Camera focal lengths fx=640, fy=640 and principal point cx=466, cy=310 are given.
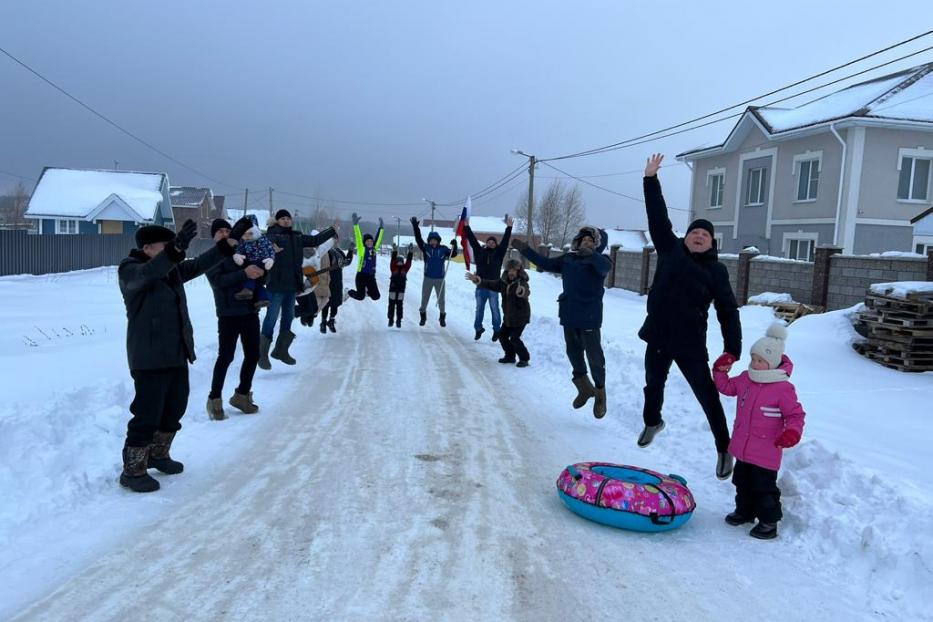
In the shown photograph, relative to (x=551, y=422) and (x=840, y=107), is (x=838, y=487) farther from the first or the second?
(x=840, y=107)

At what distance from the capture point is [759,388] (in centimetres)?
436

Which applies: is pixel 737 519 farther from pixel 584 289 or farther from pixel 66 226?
pixel 66 226

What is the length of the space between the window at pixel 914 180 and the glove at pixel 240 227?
23756 mm

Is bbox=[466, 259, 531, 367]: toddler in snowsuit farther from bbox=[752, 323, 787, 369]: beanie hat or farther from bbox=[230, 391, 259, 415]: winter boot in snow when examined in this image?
bbox=[752, 323, 787, 369]: beanie hat

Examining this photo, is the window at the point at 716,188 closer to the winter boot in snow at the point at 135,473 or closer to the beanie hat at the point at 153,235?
the beanie hat at the point at 153,235

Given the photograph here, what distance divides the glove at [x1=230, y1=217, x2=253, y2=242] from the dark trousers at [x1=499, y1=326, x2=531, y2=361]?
4.99 m

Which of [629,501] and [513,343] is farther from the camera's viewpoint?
[513,343]

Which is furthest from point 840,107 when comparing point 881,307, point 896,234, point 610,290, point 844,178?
point 881,307

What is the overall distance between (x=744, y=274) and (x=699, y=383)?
46.2 ft

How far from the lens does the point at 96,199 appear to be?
4175 cm

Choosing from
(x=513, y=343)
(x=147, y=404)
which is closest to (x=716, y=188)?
(x=513, y=343)

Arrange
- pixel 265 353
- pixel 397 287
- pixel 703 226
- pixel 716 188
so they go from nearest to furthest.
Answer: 1. pixel 703 226
2. pixel 265 353
3. pixel 397 287
4. pixel 716 188

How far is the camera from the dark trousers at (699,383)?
5.02 meters

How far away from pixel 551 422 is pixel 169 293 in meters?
4.15
